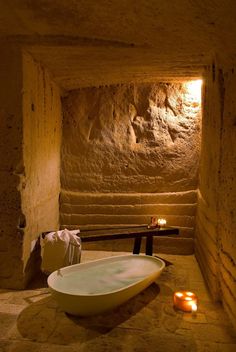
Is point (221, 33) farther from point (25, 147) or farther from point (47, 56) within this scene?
point (25, 147)

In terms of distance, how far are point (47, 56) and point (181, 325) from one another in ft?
10.2

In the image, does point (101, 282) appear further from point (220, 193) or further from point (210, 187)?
point (210, 187)

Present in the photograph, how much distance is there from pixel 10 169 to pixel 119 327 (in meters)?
1.96

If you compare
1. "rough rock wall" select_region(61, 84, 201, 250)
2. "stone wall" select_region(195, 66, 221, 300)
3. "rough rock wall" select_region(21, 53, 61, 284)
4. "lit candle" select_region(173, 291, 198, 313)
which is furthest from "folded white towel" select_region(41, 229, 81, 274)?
"stone wall" select_region(195, 66, 221, 300)

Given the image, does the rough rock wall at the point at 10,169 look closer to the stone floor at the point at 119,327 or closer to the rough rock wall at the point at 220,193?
the stone floor at the point at 119,327

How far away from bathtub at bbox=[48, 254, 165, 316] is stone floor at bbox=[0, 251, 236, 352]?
0.52 feet

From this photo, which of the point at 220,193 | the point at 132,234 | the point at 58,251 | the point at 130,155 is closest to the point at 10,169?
the point at 58,251

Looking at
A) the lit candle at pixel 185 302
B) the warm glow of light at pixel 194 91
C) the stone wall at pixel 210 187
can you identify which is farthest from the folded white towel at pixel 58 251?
the warm glow of light at pixel 194 91

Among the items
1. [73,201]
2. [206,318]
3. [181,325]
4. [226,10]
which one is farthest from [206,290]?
[226,10]

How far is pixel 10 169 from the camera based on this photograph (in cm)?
343

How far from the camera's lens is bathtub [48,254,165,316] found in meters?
2.64

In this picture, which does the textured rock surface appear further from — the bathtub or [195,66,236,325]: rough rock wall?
the bathtub

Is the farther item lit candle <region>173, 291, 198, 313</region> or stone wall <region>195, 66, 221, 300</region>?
stone wall <region>195, 66, 221, 300</region>

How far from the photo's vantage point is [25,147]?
11.4ft
